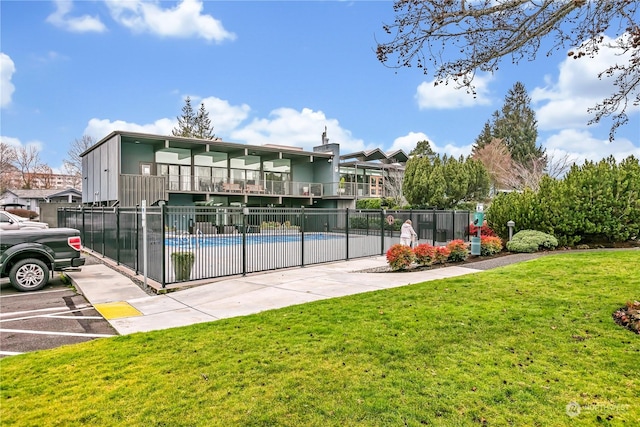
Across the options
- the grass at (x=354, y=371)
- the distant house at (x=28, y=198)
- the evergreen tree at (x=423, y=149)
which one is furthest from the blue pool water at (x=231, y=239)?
the evergreen tree at (x=423, y=149)

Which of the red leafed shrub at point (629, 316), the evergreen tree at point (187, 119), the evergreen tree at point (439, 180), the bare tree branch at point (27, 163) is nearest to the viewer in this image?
the red leafed shrub at point (629, 316)

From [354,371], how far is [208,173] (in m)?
26.8

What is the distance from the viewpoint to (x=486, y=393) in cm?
375

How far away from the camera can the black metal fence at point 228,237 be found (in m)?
9.66

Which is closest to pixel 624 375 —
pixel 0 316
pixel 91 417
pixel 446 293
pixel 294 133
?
pixel 446 293

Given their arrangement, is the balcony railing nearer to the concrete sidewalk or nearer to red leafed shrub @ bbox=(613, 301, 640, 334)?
the concrete sidewalk

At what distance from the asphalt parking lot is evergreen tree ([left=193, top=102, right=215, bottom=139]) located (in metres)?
52.0

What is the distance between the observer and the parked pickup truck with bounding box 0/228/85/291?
916 centimetres

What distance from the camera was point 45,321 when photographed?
6.84 m

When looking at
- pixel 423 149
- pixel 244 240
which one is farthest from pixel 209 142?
pixel 423 149

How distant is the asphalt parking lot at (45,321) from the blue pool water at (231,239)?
236cm

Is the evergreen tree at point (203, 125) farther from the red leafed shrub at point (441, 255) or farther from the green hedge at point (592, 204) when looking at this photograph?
the red leafed shrub at point (441, 255)

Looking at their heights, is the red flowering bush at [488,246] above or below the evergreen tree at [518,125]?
below

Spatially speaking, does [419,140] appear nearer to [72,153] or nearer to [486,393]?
[72,153]
